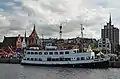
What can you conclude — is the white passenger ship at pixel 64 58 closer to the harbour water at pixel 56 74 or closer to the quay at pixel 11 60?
the harbour water at pixel 56 74

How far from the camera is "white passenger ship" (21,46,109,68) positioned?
88938 mm

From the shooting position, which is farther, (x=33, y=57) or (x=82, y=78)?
(x=33, y=57)

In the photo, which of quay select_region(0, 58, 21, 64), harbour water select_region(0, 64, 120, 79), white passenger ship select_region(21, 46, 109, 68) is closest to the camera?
harbour water select_region(0, 64, 120, 79)

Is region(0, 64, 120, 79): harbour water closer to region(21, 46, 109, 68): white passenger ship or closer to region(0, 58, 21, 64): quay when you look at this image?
region(21, 46, 109, 68): white passenger ship

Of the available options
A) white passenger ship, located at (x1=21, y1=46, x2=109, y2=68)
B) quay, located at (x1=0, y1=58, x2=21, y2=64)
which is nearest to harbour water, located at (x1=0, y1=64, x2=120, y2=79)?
white passenger ship, located at (x1=21, y1=46, x2=109, y2=68)

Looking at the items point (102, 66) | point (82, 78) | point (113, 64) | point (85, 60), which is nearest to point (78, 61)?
point (85, 60)

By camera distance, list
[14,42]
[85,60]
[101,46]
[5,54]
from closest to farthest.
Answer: [85,60] → [5,54] → [101,46] → [14,42]

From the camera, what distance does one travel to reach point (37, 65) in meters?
97.9

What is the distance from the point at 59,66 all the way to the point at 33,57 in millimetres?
11569

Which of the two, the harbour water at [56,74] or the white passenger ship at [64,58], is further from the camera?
the white passenger ship at [64,58]

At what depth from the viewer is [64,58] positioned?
306 feet

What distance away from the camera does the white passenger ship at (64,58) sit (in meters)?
88.9

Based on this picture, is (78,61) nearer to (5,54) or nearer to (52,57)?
(52,57)

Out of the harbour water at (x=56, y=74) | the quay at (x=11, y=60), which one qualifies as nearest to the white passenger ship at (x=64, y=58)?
the harbour water at (x=56, y=74)
